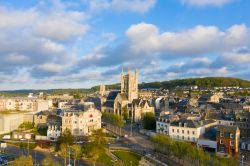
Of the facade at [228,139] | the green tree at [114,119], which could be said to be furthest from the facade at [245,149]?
the green tree at [114,119]

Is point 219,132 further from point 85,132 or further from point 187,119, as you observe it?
point 85,132

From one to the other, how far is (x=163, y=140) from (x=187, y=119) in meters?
13.2

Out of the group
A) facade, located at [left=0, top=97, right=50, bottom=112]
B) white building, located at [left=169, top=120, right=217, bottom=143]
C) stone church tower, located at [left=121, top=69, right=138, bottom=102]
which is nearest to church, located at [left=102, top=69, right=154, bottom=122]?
stone church tower, located at [left=121, top=69, right=138, bottom=102]

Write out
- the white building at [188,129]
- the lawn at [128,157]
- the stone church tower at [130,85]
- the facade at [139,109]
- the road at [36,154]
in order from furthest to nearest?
the stone church tower at [130,85] < the facade at [139,109] < the white building at [188,129] < the lawn at [128,157] < the road at [36,154]

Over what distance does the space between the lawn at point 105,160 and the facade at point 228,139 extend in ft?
65.0

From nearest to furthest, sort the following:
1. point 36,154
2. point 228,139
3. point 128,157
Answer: point 228,139 → point 128,157 → point 36,154

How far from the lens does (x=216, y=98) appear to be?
128375 millimetres

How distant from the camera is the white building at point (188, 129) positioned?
66.3 m

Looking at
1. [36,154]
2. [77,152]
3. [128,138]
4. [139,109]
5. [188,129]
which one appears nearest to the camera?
[77,152]

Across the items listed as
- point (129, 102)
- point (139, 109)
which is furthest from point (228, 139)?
point (129, 102)

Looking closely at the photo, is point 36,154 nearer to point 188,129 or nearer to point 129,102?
point 188,129

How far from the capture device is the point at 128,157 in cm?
5897

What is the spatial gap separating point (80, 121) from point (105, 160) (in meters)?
20.6

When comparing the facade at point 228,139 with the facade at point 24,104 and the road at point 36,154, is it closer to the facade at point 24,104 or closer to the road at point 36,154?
the road at point 36,154
